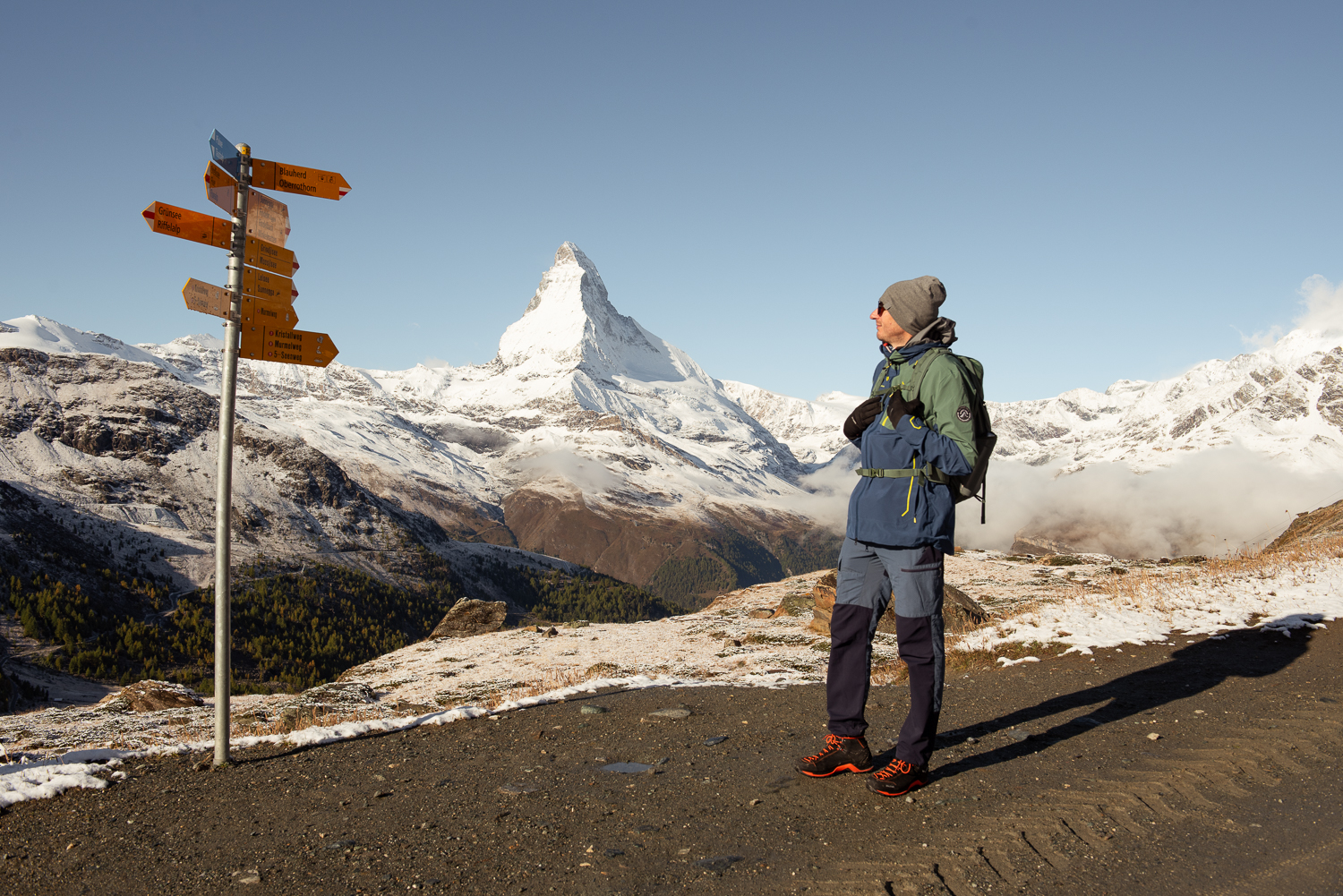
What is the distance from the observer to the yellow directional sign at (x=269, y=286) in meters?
8.51

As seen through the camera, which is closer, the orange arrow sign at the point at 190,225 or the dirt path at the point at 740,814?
Result: the dirt path at the point at 740,814

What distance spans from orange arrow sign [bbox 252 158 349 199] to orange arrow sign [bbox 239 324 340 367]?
161 cm

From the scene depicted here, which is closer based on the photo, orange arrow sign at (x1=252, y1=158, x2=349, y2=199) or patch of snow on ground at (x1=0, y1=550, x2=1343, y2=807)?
orange arrow sign at (x1=252, y1=158, x2=349, y2=199)

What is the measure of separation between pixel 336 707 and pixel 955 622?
508 inches

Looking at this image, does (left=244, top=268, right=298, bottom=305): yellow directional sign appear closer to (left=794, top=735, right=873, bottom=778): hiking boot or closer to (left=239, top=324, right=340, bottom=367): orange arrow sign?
(left=239, top=324, right=340, bottom=367): orange arrow sign

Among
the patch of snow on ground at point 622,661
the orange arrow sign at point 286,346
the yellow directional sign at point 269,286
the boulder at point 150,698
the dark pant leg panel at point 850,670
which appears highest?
the yellow directional sign at point 269,286

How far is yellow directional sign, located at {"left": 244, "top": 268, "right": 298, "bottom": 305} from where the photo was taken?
27.9 feet

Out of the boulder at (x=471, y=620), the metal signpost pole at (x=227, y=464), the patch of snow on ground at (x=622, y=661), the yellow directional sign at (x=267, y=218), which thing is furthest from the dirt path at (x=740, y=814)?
the boulder at (x=471, y=620)

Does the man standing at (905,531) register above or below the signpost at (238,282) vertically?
below

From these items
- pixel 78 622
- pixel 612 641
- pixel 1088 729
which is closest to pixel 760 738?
pixel 1088 729

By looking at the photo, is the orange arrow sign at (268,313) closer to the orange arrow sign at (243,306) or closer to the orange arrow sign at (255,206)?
the orange arrow sign at (243,306)

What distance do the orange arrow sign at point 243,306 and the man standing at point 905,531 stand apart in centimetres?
640

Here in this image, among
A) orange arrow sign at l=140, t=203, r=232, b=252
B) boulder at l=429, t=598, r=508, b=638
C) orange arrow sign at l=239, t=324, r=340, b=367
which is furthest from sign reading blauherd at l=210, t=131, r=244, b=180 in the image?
boulder at l=429, t=598, r=508, b=638

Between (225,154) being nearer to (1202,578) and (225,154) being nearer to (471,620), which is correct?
(1202,578)
